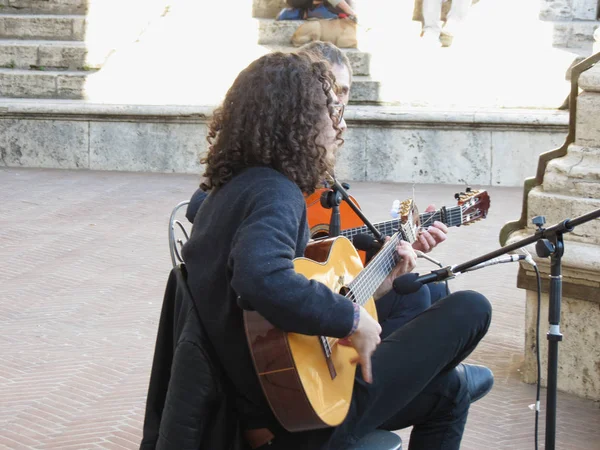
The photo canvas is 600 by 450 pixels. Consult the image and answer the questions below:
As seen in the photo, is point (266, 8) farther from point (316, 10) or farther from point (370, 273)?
point (370, 273)

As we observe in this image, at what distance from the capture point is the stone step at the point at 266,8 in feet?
38.4

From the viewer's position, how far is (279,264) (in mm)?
2203

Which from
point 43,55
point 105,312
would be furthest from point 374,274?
point 43,55

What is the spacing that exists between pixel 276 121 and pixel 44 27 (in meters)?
9.44

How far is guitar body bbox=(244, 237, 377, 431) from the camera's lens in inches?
89.5

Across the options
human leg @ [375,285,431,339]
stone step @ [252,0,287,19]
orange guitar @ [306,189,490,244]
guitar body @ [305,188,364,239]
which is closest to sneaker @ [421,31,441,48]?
stone step @ [252,0,287,19]

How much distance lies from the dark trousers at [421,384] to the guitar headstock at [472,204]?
2.83 feet

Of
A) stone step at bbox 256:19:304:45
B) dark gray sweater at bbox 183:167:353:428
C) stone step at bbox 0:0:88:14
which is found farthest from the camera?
stone step at bbox 0:0:88:14

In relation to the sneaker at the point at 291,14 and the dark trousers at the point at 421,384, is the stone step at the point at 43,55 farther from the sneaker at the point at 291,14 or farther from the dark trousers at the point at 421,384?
the dark trousers at the point at 421,384

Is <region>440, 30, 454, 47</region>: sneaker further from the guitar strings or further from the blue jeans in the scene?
the guitar strings

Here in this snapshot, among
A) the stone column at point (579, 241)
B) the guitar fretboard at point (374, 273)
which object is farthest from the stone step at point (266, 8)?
the guitar fretboard at point (374, 273)

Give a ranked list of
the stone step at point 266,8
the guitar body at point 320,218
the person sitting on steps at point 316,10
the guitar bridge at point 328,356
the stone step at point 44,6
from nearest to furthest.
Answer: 1. the guitar bridge at point 328,356
2. the guitar body at point 320,218
3. the person sitting on steps at point 316,10
4. the stone step at point 44,6
5. the stone step at point 266,8

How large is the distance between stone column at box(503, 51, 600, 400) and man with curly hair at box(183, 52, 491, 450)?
1295 mm

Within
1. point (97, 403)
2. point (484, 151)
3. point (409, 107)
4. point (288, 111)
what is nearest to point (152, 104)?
point (409, 107)
